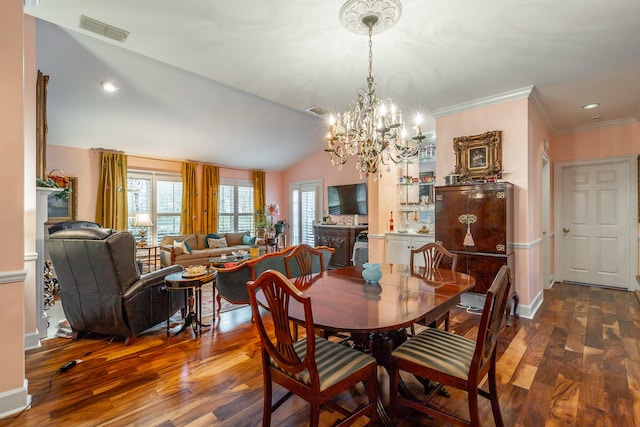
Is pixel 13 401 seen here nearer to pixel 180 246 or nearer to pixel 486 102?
pixel 180 246

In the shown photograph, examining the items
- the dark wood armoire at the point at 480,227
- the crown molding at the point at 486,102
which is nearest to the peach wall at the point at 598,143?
the crown molding at the point at 486,102

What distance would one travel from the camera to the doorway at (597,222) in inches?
175

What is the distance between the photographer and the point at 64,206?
210 inches

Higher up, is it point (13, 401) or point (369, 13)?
point (369, 13)

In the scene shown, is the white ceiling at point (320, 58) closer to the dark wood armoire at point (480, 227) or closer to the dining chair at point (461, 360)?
the dark wood armoire at point (480, 227)

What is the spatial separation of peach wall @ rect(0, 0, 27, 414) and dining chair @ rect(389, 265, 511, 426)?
2276mm

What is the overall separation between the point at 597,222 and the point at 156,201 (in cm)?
821

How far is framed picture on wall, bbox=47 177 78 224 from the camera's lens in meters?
5.15

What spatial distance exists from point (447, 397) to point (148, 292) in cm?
265

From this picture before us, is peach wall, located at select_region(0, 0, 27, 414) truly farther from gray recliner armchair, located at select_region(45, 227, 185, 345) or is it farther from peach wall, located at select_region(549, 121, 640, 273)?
peach wall, located at select_region(549, 121, 640, 273)

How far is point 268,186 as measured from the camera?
864 cm

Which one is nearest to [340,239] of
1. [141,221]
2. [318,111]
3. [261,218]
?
[261,218]

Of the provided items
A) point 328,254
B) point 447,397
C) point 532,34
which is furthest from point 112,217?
point 532,34

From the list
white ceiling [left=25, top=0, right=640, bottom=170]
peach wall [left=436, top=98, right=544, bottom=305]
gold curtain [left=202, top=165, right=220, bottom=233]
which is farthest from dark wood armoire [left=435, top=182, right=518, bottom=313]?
gold curtain [left=202, top=165, right=220, bottom=233]
